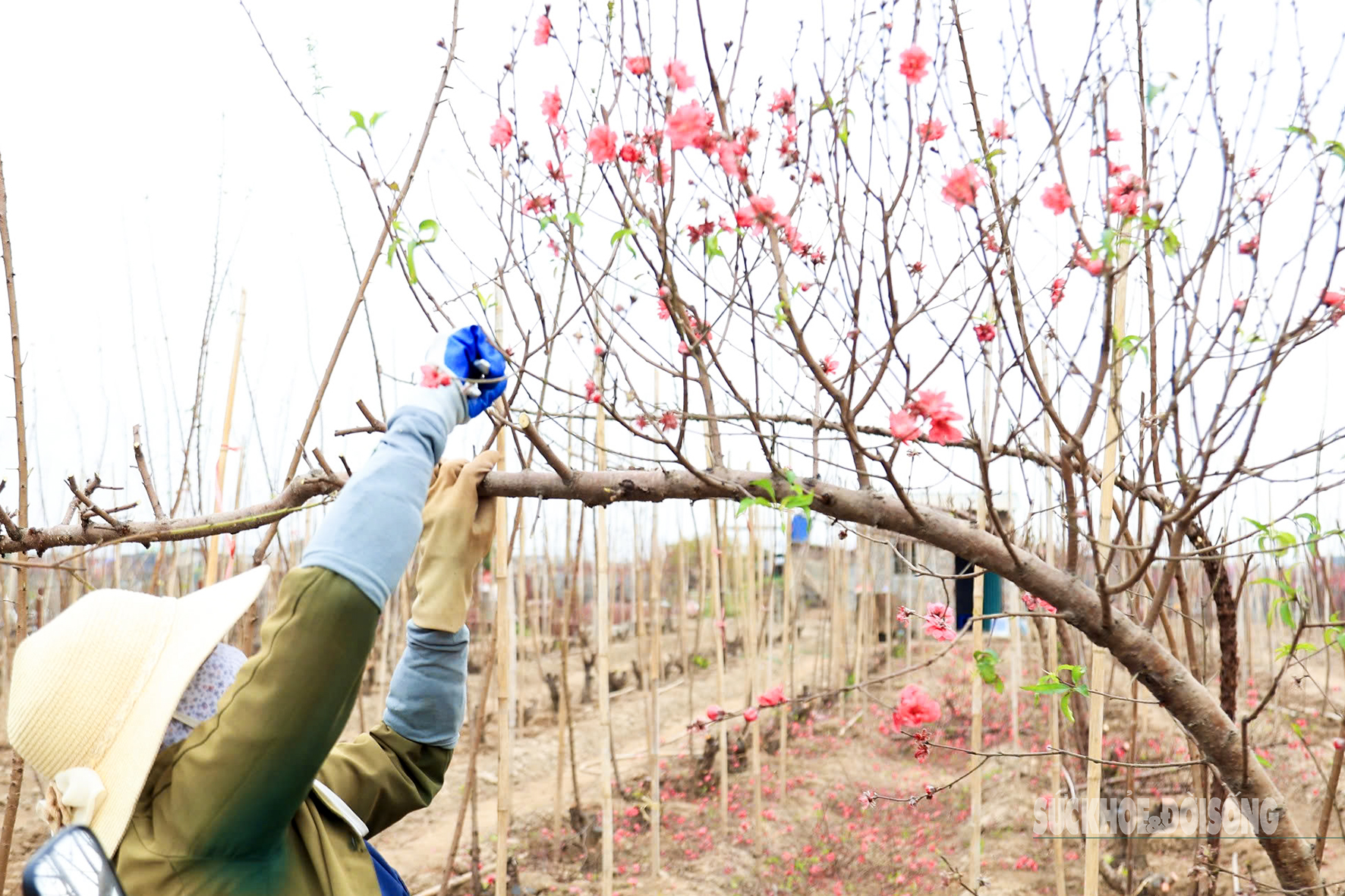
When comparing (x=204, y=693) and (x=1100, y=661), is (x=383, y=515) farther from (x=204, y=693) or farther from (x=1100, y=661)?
(x=1100, y=661)

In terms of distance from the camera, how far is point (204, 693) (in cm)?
106

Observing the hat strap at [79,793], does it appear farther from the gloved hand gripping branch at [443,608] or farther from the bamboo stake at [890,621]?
the bamboo stake at [890,621]

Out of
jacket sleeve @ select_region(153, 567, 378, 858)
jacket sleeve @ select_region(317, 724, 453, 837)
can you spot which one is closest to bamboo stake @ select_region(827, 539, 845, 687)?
jacket sleeve @ select_region(317, 724, 453, 837)

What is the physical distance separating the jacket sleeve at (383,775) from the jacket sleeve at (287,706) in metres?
0.28

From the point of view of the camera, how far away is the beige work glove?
50.8 inches

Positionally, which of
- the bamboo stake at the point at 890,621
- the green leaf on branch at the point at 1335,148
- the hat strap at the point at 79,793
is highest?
the green leaf on branch at the point at 1335,148

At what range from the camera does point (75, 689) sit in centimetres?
100

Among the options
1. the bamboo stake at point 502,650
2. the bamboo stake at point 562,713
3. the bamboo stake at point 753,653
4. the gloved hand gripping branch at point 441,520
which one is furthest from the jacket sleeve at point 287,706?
the bamboo stake at point 753,653

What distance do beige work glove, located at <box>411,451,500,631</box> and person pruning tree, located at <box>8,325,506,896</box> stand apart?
144 millimetres

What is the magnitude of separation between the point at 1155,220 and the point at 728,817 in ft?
13.1

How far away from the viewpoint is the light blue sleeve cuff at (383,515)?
968 millimetres

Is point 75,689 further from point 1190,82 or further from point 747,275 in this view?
point 1190,82

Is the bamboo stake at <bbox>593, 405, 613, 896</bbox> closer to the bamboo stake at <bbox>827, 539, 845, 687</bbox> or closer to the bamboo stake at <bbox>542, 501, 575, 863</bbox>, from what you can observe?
the bamboo stake at <bbox>542, 501, 575, 863</bbox>

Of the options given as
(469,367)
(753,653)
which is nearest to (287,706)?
(469,367)
